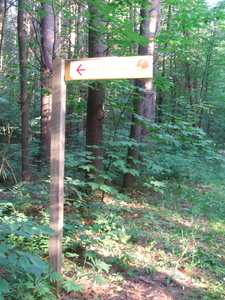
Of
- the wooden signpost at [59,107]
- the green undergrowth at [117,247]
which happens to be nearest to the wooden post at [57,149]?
the wooden signpost at [59,107]

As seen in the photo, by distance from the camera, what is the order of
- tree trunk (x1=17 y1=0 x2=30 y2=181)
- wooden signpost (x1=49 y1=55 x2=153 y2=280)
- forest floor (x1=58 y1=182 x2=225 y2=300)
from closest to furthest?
wooden signpost (x1=49 y1=55 x2=153 y2=280) < forest floor (x1=58 y1=182 x2=225 y2=300) < tree trunk (x1=17 y1=0 x2=30 y2=181)

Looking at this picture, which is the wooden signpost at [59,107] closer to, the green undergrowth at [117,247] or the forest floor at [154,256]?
the green undergrowth at [117,247]

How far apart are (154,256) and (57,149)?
2311 millimetres

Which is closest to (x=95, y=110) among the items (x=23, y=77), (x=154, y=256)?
(x=23, y=77)

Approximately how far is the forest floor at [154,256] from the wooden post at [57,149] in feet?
1.84

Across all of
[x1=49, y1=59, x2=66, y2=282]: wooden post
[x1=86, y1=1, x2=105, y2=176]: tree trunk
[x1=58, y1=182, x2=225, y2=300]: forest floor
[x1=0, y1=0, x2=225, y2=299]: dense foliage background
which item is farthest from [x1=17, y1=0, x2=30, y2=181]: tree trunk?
[x1=49, y1=59, x2=66, y2=282]: wooden post

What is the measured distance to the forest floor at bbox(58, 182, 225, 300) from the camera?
3002 mm

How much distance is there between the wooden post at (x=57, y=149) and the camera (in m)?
2.60

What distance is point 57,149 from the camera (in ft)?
8.58

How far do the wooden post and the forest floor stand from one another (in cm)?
56

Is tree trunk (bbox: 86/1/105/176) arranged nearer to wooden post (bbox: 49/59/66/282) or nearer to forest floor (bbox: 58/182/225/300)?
forest floor (bbox: 58/182/225/300)

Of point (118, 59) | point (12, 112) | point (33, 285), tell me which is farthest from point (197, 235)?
point (12, 112)

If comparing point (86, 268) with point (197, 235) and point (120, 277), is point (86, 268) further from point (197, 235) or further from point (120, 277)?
point (197, 235)

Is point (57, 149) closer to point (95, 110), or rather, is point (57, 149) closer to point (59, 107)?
point (59, 107)
